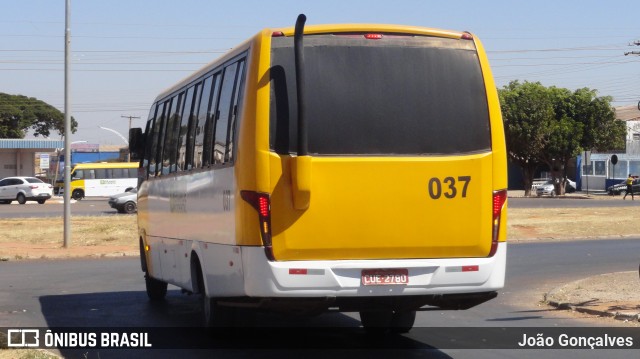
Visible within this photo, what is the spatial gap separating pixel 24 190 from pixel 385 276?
55990 millimetres

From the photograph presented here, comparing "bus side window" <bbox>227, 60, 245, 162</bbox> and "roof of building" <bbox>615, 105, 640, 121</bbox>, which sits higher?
"roof of building" <bbox>615, 105, 640, 121</bbox>

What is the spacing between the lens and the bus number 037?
355 inches

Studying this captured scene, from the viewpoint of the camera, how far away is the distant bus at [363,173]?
8.67 meters

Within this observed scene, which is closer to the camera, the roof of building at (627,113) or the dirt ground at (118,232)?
the dirt ground at (118,232)

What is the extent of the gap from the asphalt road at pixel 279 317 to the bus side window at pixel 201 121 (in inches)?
79.3

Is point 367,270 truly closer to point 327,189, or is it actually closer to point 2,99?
point 327,189

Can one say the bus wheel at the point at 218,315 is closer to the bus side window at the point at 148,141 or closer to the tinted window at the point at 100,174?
the bus side window at the point at 148,141

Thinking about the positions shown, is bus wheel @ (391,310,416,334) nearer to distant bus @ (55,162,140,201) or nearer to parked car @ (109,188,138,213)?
parked car @ (109,188,138,213)

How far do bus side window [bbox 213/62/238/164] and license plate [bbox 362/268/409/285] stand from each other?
186 centimetres

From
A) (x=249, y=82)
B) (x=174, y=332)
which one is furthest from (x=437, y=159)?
(x=174, y=332)

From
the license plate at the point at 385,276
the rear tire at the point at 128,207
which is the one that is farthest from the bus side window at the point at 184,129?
the rear tire at the point at 128,207

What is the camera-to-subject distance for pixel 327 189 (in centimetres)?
873

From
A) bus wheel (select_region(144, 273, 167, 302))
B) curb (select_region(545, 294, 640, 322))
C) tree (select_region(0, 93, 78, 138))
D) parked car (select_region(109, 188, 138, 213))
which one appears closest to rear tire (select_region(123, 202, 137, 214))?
parked car (select_region(109, 188, 138, 213))

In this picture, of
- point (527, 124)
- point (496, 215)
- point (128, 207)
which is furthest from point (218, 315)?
point (527, 124)
